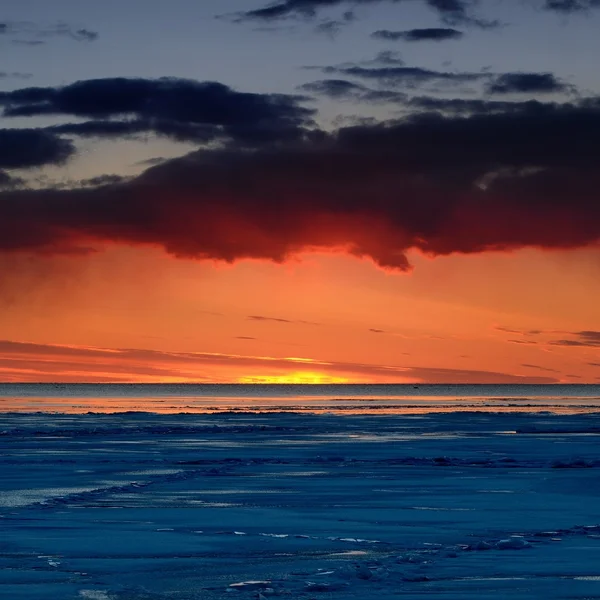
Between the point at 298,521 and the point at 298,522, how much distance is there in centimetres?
11

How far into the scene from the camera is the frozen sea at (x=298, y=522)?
1109 cm

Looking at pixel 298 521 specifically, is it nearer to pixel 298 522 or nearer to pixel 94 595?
pixel 298 522

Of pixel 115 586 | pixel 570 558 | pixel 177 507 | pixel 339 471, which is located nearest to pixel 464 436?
pixel 339 471

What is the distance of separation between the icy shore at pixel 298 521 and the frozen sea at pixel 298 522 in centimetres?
3

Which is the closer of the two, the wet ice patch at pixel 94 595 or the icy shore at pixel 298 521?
the wet ice patch at pixel 94 595

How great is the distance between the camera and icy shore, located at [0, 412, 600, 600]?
1110 cm

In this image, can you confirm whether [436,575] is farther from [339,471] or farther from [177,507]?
[339,471]

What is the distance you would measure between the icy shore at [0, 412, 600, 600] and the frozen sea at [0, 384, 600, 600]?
3 cm

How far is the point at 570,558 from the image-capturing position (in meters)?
12.5

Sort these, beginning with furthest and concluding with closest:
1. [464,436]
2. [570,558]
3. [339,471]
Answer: [464,436]
[339,471]
[570,558]

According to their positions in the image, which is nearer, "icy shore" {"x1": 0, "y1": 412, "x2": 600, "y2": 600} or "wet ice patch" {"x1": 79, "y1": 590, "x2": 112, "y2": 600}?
"wet ice patch" {"x1": 79, "y1": 590, "x2": 112, "y2": 600}

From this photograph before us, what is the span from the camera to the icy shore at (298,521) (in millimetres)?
11102

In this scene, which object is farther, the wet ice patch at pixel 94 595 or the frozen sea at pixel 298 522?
the frozen sea at pixel 298 522

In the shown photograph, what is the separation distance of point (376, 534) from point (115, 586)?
15.2 feet
